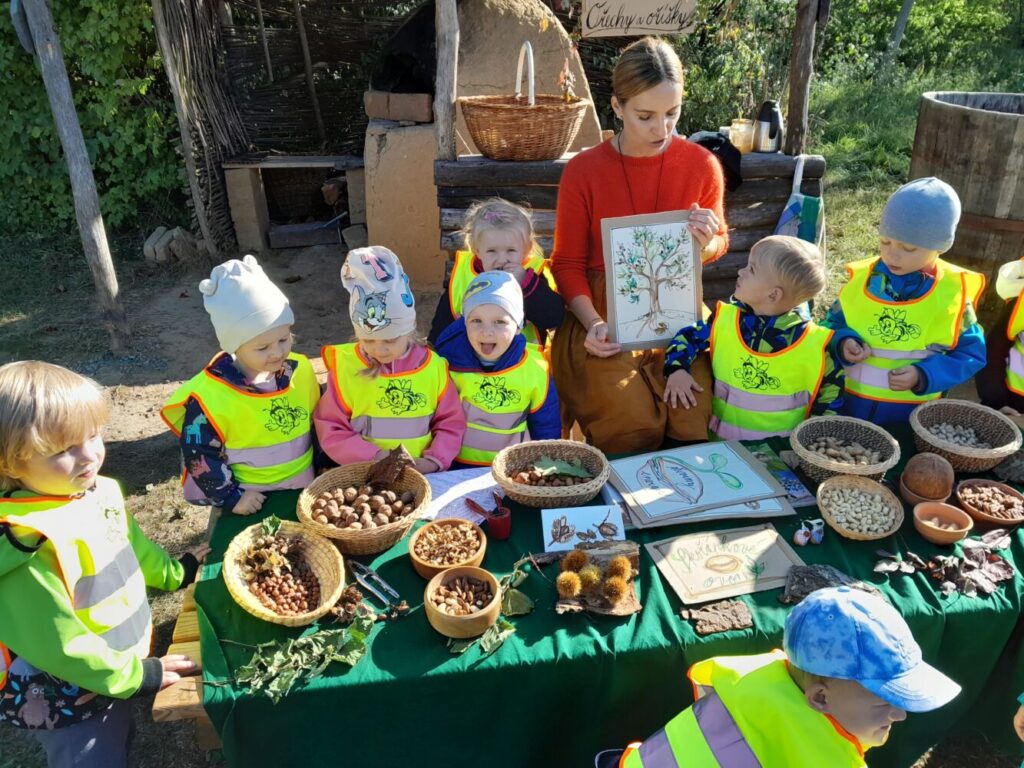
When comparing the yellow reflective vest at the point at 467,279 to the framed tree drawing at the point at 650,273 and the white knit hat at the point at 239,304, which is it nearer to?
the framed tree drawing at the point at 650,273

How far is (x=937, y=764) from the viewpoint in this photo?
10.2 feet

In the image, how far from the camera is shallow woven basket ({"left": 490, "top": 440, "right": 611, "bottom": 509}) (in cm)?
287

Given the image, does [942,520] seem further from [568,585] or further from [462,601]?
[462,601]

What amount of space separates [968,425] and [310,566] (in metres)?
2.86

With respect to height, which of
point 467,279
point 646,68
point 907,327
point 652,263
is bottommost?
point 907,327

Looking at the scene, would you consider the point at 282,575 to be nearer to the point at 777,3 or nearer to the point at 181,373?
the point at 181,373

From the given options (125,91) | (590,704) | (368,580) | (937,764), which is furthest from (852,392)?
(125,91)

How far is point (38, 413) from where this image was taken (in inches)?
82.7

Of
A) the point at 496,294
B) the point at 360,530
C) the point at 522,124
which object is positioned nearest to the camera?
the point at 360,530

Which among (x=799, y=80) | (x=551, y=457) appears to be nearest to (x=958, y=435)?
(x=551, y=457)

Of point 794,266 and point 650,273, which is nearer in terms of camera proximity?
point 794,266

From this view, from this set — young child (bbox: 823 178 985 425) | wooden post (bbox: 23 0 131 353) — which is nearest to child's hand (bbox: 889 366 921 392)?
young child (bbox: 823 178 985 425)

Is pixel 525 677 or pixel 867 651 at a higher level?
pixel 867 651

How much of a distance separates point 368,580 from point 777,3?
10584 mm
